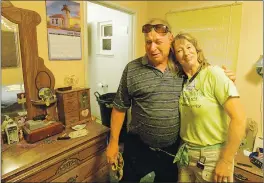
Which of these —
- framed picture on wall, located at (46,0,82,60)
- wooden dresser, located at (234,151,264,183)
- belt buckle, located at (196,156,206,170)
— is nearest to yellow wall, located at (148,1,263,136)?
wooden dresser, located at (234,151,264,183)

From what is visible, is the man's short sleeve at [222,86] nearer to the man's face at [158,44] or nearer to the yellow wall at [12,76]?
the man's face at [158,44]

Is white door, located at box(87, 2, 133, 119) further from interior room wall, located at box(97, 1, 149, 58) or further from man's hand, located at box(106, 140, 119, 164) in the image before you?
man's hand, located at box(106, 140, 119, 164)

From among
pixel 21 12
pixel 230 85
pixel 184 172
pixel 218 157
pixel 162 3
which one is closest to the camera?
pixel 230 85

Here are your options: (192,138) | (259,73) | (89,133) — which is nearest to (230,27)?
(259,73)

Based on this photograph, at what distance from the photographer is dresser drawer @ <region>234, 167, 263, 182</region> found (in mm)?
→ 1417

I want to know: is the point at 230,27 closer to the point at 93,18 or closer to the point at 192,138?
the point at 192,138

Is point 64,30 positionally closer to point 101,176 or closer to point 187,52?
point 187,52

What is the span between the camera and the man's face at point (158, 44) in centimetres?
118

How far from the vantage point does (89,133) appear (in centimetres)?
143

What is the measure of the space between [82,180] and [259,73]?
6.39 feet

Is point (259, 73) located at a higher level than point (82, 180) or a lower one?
higher

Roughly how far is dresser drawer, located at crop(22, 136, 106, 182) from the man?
0.18 metres

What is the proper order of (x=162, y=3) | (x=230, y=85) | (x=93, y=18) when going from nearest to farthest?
(x=230, y=85) < (x=162, y=3) < (x=93, y=18)

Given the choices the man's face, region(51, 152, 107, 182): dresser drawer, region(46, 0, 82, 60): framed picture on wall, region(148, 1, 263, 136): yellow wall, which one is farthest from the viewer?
region(148, 1, 263, 136): yellow wall
